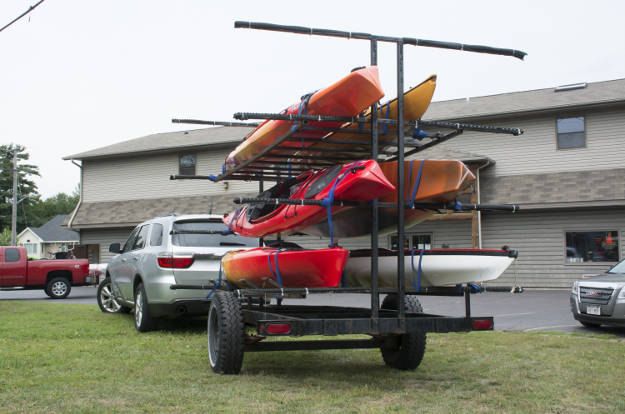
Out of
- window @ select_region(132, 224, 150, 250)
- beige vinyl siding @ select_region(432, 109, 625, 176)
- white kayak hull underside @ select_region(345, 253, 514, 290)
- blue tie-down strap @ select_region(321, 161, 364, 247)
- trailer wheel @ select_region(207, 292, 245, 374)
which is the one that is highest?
beige vinyl siding @ select_region(432, 109, 625, 176)

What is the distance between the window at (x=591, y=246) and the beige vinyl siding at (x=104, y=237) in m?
17.2

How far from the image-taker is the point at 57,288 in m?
19.3

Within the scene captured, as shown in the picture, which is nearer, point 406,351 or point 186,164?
point 406,351

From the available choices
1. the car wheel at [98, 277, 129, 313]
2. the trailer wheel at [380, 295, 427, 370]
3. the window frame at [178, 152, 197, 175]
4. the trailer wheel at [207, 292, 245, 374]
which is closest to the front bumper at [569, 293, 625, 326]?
the trailer wheel at [380, 295, 427, 370]

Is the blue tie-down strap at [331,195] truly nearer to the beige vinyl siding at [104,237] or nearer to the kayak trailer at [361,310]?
the kayak trailer at [361,310]

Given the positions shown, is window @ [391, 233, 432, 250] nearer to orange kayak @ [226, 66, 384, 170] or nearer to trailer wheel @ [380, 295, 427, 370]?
trailer wheel @ [380, 295, 427, 370]

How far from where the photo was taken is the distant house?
6272 cm

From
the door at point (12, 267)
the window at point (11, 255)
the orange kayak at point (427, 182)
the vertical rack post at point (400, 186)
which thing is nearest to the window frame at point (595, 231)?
the orange kayak at point (427, 182)

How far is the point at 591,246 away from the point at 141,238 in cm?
1470

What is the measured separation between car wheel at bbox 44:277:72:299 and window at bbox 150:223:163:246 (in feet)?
36.0

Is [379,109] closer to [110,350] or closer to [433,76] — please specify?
[433,76]

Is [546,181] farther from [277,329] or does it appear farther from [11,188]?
[11,188]

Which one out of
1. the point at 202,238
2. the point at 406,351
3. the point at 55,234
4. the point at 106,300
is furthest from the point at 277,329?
the point at 55,234

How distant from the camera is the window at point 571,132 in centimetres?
1997
